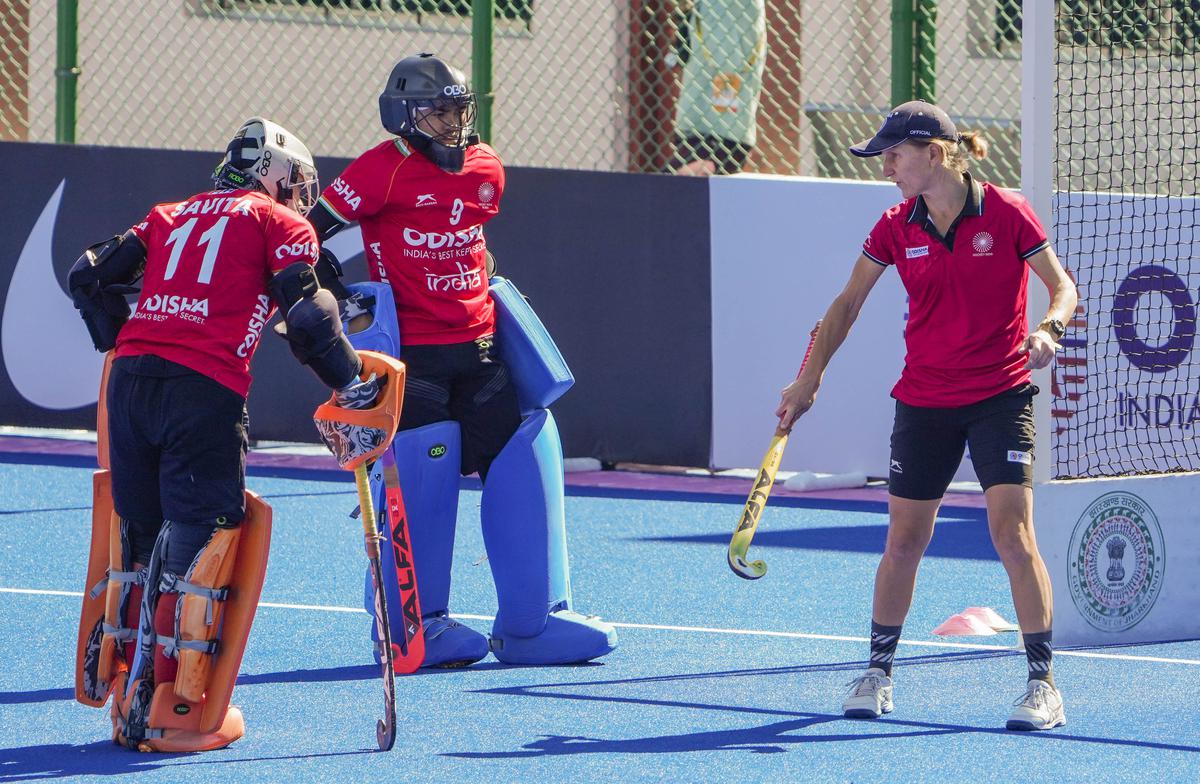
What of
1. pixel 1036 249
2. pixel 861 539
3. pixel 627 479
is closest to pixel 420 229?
pixel 1036 249

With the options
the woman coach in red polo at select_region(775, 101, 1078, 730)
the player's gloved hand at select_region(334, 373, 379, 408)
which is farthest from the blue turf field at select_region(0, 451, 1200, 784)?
the player's gloved hand at select_region(334, 373, 379, 408)

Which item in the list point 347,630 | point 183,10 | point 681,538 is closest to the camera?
point 347,630

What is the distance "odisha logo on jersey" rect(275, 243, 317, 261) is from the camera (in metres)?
5.09

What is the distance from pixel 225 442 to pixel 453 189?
4.90 ft

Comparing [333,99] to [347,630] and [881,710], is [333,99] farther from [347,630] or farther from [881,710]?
[881,710]

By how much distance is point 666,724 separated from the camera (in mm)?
5520

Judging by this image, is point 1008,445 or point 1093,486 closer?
point 1008,445

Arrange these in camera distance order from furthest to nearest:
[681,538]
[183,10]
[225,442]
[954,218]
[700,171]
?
1. [183,10]
2. [700,171]
3. [681,538]
4. [954,218]
5. [225,442]

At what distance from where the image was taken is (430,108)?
622 centimetres

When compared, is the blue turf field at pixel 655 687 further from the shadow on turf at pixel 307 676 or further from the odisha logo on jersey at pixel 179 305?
the odisha logo on jersey at pixel 179 305

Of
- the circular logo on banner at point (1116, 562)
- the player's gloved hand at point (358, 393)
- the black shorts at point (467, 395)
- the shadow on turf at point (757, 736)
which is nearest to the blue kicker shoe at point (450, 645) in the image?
the shadow on turf at point (757, 736)

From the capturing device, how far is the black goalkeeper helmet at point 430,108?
245 inches

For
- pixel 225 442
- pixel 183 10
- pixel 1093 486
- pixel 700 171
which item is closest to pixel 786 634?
pixel 1093 486

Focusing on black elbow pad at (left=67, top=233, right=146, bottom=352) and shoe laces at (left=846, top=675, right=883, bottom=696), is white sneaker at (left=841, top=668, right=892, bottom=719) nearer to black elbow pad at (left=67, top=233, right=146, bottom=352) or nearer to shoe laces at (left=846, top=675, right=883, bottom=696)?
shoe laces at (left=846, top=675, right=883, bottom=696)
